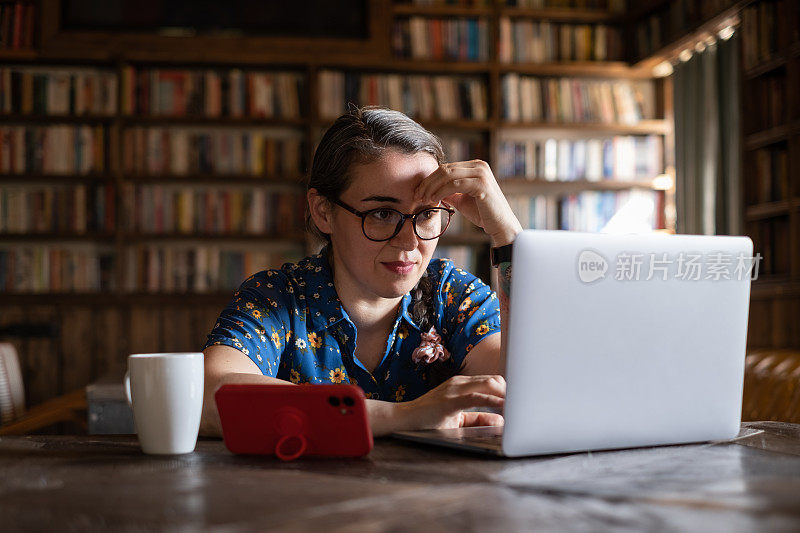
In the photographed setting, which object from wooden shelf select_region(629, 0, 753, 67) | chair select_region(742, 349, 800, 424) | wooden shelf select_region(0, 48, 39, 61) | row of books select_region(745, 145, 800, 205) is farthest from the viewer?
wooden shelf select_region(0, 48, 39, 61)

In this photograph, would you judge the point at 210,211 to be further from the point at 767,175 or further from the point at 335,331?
the point at 335,331

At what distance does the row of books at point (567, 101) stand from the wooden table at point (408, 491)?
12.0 ft

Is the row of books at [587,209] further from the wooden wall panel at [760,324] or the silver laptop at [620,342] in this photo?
the silver laptop at [620,342]

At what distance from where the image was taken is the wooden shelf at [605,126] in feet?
14.7

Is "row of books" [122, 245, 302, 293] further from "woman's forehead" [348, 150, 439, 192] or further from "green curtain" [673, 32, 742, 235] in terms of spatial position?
"woman's forehead" [348, 150, 439, 192]

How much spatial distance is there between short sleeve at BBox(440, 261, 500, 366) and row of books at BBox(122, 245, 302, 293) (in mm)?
2674

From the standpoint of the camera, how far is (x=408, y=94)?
4.46 meters

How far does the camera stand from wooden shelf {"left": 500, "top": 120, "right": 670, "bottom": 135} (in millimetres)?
4492

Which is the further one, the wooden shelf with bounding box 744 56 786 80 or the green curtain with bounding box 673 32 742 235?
the green curtain with bounding box 673 32 742 235

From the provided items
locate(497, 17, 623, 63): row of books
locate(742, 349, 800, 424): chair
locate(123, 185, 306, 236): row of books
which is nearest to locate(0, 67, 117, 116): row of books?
locate(123, 185, 306, 236): row of books

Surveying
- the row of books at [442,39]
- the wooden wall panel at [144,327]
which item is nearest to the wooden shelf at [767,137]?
the row of books at [442,39]

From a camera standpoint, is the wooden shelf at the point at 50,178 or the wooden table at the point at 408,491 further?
the wooden shelf at the point at 50,178

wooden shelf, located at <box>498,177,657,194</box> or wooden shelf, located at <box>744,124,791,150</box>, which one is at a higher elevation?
wooden shelf, located at <box>744,124,791,150</box>

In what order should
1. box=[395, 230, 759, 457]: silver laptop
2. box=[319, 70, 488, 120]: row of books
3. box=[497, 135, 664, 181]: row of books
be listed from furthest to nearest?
box=[497, 135, 664, 181]: row of books → box=[319, 70, 488, 120]: row of books → box=[395, 230, 759, 457]: silver laptop
